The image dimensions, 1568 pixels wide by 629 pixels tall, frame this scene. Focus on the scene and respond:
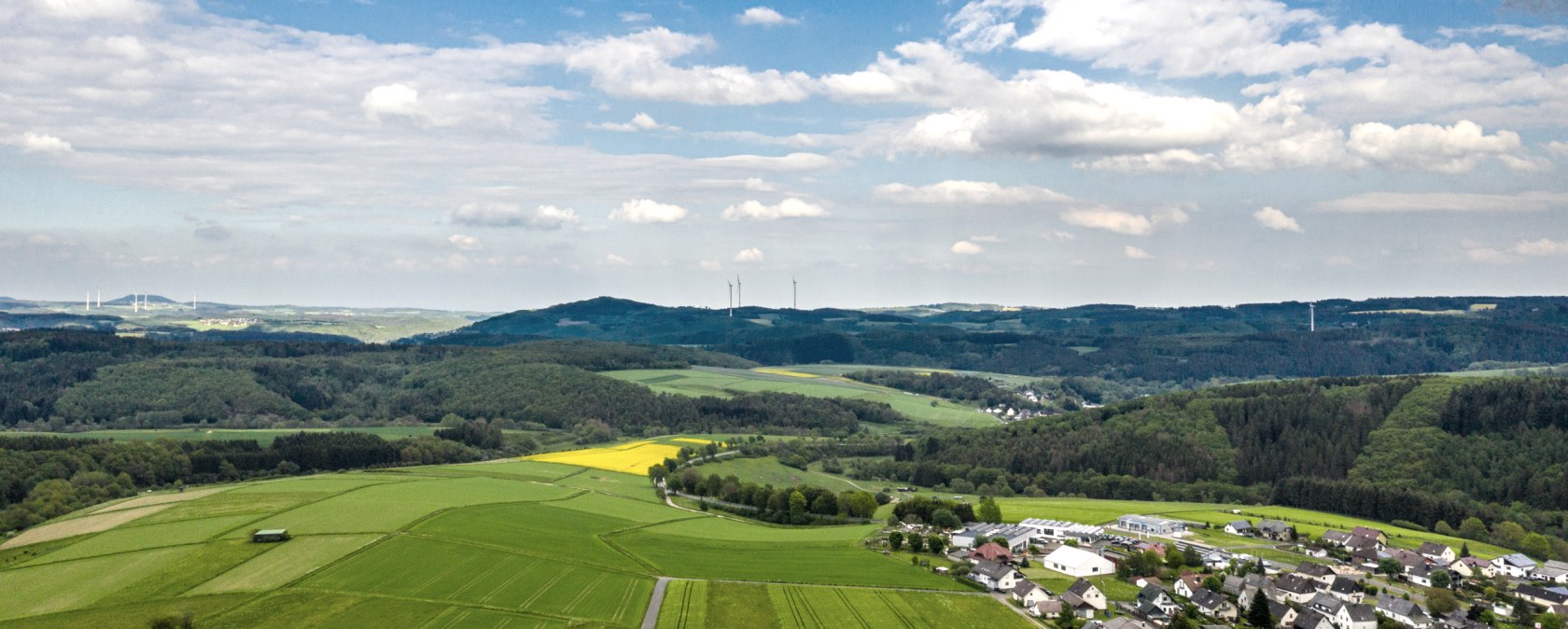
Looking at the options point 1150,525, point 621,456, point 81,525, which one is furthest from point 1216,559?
point 81,525

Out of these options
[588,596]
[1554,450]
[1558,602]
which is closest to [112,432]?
[588,596]

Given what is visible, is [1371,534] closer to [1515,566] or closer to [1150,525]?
[1515,566]

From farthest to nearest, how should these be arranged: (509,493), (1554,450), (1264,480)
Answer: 1. (1264,480)
2. (1554,450)
3. (509,493)

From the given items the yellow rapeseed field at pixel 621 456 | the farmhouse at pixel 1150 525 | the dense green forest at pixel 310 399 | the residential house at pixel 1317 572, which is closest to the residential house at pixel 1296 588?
the residential house at pixel 1317 572

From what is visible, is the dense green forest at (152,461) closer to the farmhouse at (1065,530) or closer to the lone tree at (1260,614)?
the farmhouse at (1065,530)

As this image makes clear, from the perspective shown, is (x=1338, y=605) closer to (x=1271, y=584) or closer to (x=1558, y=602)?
(x=1271, y=584)
